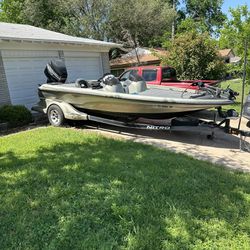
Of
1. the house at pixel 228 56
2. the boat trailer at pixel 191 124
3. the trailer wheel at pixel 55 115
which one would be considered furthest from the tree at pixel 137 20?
the boat trailer at pixel 191 124

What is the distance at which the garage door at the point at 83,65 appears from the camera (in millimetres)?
12898

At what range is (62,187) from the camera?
4.20 m

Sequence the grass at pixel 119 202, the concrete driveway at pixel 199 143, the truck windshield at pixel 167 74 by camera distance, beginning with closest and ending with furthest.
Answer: the grass at pixel 119 202 < the concrete driveway at pixel 199 143 < the truck windshield at pixel 167 74

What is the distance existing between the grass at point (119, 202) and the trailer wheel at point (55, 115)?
2870mm

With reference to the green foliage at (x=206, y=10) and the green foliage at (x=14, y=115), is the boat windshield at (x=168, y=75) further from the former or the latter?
the green foliage at (x=206, y=10)

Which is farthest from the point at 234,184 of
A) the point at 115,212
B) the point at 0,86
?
the point at 0,86

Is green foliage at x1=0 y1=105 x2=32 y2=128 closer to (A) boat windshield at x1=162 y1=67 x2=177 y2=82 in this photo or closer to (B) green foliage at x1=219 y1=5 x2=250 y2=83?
(A) boat windshield at x1=162 y1=67 x2=177 y2=82

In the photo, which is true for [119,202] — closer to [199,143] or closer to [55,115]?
[199,143]

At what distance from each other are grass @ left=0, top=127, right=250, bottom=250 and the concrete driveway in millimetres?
609

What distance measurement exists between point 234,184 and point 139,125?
340 centimetres

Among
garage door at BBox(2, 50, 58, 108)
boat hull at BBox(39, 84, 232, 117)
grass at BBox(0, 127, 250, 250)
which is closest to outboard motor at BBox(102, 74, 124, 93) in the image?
boat hull at BBox(39, 84, 232, 117)

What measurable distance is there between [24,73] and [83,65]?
3480 millimetres

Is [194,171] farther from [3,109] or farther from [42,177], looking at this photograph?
[3,109]

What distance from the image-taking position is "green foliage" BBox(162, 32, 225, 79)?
14156 millimetres
